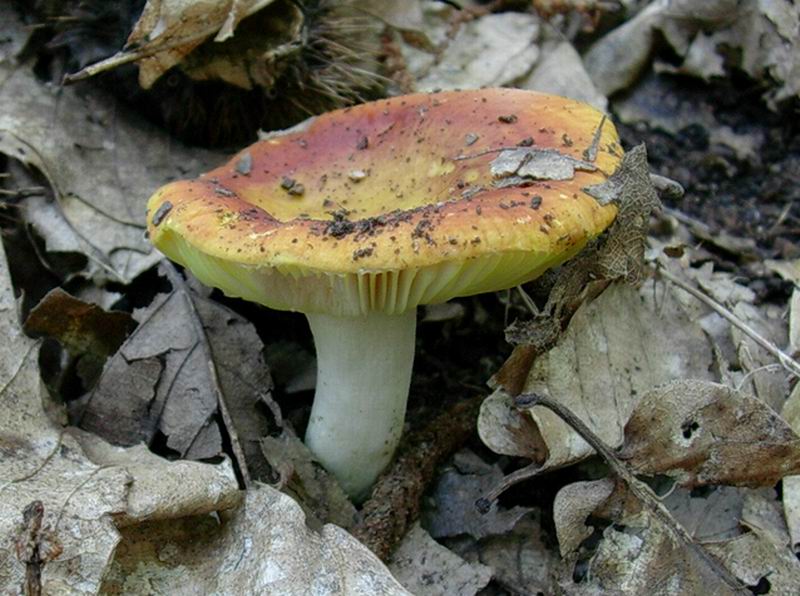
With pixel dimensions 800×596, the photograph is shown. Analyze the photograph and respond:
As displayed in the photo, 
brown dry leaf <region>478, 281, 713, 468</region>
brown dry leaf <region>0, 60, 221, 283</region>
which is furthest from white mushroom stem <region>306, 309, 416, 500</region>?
brown dry leaf <region>0, 60, 221, 283</region>

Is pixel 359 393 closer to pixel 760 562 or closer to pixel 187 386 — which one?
pixel 187 386

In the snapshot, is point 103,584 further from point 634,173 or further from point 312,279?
point 634,173

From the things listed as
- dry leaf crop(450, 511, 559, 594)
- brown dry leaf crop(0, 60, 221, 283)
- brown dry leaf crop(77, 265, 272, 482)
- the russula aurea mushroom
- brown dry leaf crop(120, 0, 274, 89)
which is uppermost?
brown dry leaf crop(120, 0, 274, 89)

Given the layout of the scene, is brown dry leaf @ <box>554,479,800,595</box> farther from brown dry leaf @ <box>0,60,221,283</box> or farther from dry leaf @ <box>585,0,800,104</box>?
dry leaf @ <box>585,0,800,104</box>

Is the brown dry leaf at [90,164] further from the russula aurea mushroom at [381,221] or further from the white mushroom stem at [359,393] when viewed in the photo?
the white mushroom stem at [359,393]

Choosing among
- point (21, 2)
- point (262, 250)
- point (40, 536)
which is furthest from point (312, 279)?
point (21, 2)
